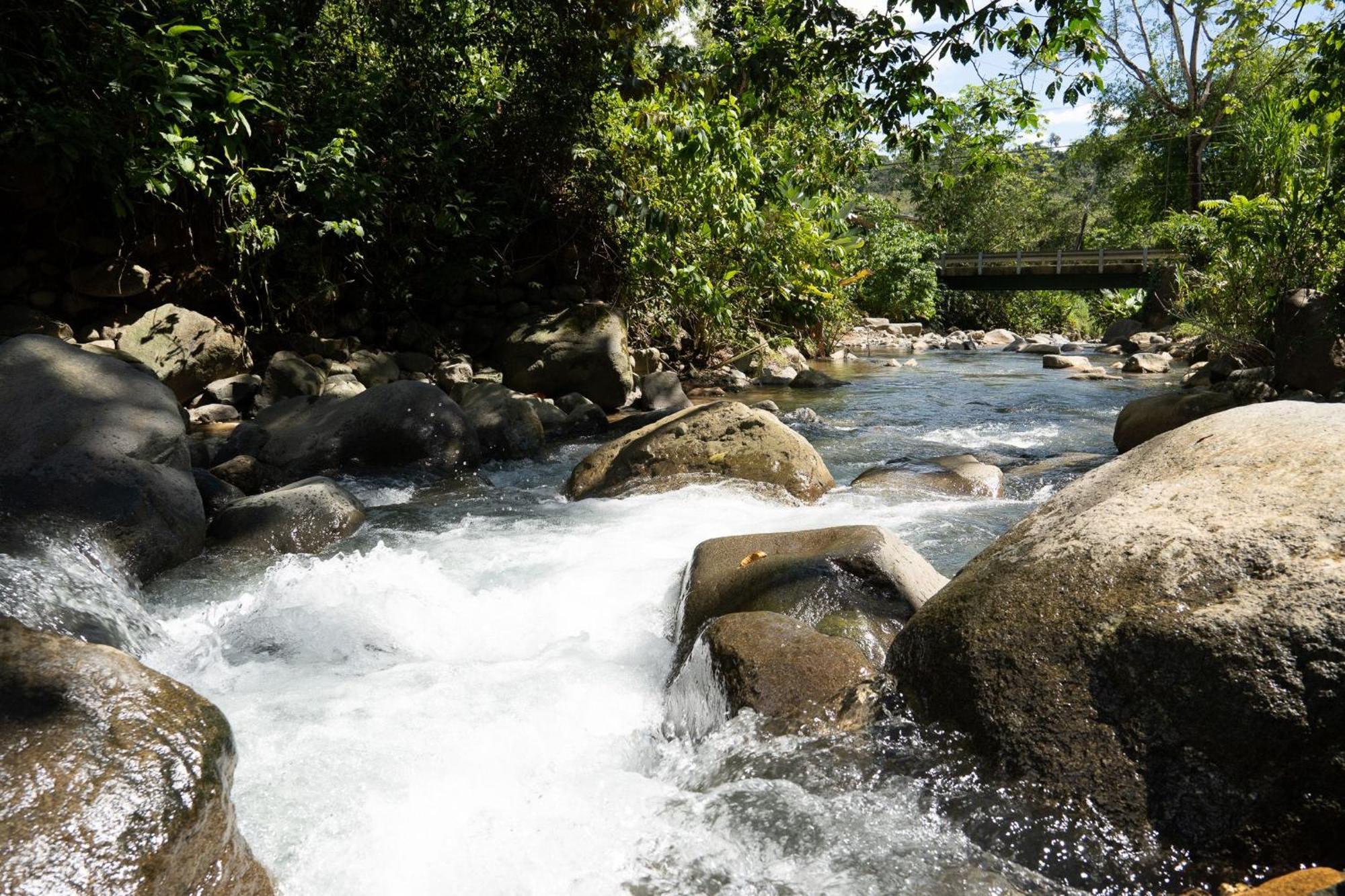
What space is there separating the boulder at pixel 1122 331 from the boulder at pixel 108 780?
24.3m

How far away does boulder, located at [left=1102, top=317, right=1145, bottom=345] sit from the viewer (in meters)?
23.0

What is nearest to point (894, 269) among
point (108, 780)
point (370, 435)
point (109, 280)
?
point (109, 280)

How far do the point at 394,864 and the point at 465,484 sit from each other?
4.60m

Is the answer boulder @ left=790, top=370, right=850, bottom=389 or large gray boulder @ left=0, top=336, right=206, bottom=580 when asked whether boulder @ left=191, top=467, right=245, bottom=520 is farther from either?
boulder @ left=790, top=370, right=850, bottom=389

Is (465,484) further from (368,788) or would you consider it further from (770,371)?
(770,371)

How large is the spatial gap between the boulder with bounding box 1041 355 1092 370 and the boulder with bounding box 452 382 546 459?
1231cm

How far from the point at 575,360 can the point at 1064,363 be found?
11.4 metres

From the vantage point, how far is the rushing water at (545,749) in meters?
2.04

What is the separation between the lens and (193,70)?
7344mm

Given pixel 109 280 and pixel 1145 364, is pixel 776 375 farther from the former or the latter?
pixel 109 280

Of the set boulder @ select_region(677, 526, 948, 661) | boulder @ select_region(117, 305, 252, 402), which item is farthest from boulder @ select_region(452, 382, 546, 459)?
boulder @ select_region(677, 526, 948, 661)

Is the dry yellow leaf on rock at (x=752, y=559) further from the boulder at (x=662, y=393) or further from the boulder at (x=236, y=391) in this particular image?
the boulder at (x=236, y=391)

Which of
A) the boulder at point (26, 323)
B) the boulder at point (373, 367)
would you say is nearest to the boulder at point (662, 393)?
the boulder at point (373, 367)

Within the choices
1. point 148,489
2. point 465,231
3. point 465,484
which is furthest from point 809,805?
point 465,231
